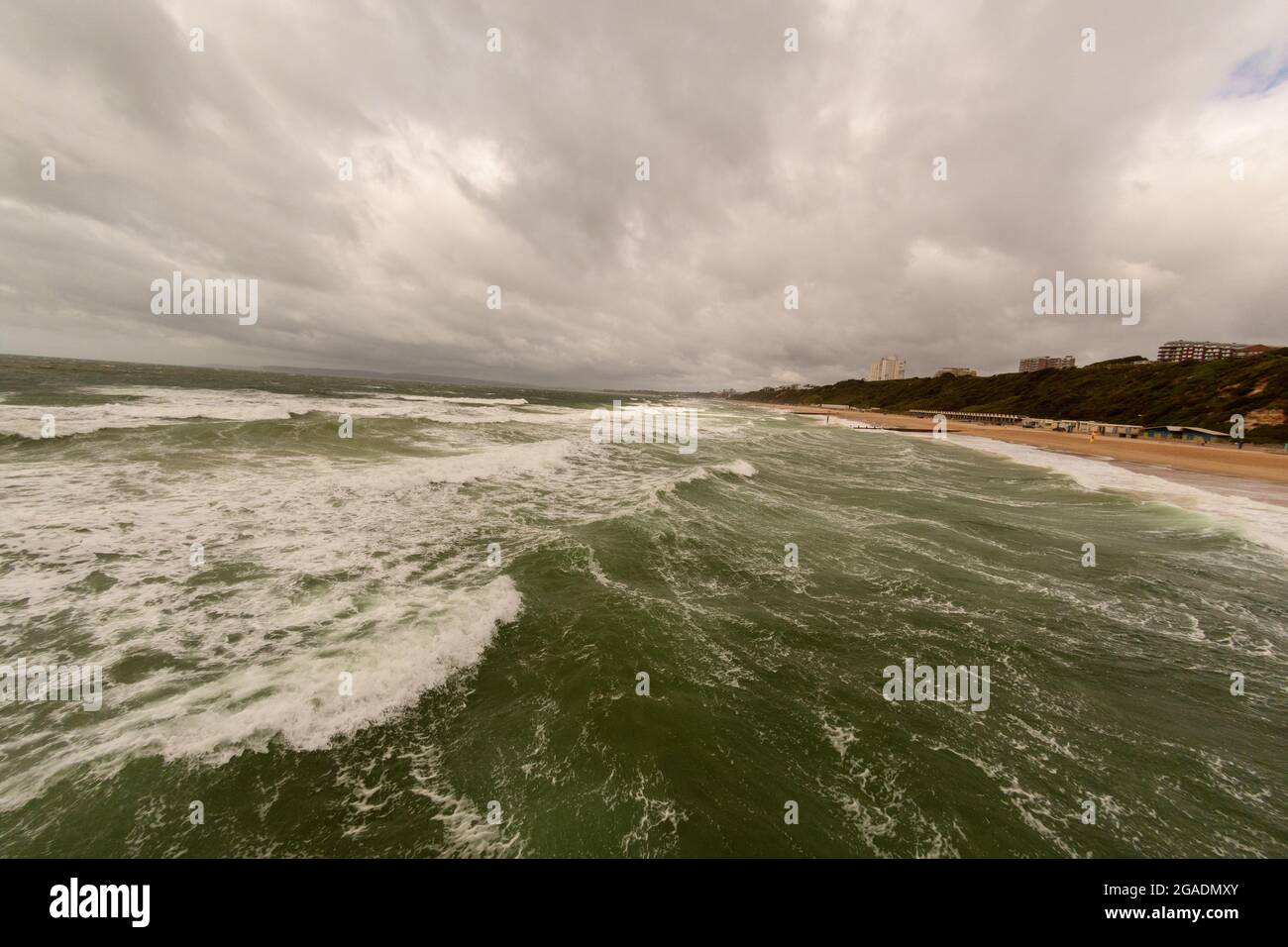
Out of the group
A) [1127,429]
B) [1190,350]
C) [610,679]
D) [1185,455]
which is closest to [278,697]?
[610,679]

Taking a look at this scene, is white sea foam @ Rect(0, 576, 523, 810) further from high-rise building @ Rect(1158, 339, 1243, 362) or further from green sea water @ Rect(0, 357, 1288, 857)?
high-rise building @ Rect(1158, 339, 1243, 362)

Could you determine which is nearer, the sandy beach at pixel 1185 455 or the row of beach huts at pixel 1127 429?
the sandy beach at pixel 1185 455

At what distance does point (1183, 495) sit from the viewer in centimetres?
2339

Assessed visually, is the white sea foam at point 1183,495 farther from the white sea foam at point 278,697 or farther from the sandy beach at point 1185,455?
the white sea foam at point 278,697

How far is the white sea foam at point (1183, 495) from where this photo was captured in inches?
671

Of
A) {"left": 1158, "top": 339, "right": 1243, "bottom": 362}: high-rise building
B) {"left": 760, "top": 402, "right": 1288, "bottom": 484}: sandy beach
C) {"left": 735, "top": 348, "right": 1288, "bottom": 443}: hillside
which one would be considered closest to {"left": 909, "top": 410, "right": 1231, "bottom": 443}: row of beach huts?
{"left": 760, "top": 402, "right": 1288, "bottom": 484}: sandy beach

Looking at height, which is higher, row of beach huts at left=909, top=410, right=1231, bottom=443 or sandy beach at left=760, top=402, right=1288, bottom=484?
row of beach huts at left=909, top=410, right=1231, bottom=443

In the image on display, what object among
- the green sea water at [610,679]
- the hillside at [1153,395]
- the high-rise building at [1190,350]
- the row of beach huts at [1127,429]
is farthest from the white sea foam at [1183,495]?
the high-rise building at [1190,350]

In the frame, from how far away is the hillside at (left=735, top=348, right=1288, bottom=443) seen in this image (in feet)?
202

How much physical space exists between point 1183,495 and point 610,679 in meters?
33.5

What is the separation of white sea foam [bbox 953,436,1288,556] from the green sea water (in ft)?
2.64

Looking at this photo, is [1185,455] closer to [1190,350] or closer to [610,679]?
[610,679]

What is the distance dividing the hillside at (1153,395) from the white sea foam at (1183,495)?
4520cm
